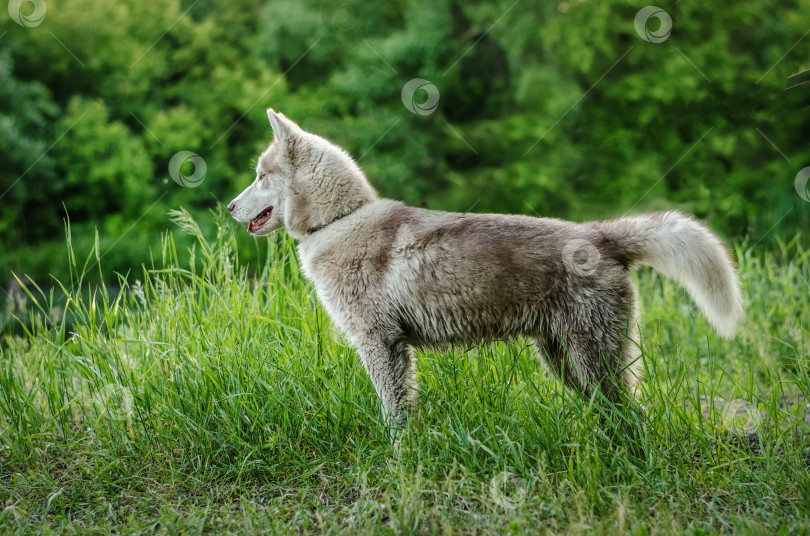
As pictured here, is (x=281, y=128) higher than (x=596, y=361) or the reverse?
higher

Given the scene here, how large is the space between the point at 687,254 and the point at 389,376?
1.43 meters

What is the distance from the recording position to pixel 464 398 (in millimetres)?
3574

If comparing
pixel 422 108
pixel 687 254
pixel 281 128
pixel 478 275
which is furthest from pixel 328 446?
pixel 422 108

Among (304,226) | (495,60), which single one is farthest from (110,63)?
(304,226)

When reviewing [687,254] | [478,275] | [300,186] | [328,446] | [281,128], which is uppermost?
[281,128]

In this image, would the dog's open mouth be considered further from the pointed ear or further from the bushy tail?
the bushy tail

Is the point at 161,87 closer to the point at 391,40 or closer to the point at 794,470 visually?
the point at 391,40

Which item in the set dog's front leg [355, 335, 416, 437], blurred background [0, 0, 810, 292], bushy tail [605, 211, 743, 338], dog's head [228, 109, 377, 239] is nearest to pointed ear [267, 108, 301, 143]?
dog's head [228, 109, 377, 239]

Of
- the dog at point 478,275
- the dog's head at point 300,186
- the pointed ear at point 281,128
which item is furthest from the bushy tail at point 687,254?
the pointed ear at point 281,128

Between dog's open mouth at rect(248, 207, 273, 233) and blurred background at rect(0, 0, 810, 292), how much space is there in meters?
5.28

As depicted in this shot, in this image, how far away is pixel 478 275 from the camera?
3297 mm

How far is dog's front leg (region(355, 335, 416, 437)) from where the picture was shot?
3.37m

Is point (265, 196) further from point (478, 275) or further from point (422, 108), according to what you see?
point (422, 108)

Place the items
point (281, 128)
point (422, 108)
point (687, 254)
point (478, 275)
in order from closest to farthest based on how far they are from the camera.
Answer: point (687, 254)
point (478, 275)
point (281, 128)
point (422, 108)
